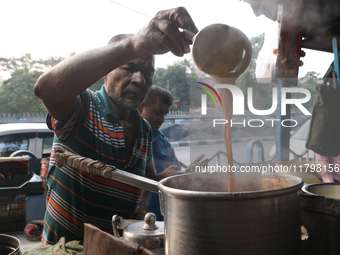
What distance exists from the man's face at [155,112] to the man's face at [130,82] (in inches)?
41.7

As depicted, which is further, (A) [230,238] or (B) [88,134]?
(B) [88,134]

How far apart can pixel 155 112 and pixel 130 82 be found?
1.16 metres

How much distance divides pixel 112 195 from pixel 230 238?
4.21 feet

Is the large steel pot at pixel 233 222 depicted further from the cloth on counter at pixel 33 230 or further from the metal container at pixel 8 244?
the cloth on counter at pixel 33 230

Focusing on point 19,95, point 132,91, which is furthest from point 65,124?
point 19,95

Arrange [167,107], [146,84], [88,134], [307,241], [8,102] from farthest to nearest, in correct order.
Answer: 1. [8,102]
2. [167,107]
3. [146,84]
4. [88,134]
5. [307,241]

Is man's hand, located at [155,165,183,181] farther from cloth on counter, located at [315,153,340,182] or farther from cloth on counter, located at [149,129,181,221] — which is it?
cloth on counter, located at [315,153,340,182]

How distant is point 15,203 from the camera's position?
3992 millimetres

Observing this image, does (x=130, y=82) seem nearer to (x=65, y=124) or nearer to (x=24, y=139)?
(x=65, y=124)

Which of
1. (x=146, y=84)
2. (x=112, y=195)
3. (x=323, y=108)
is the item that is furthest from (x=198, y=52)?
(x=323, y=108)

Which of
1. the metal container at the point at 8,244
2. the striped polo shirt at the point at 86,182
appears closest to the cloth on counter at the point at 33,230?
the striped polo shirt at the point at 86,182

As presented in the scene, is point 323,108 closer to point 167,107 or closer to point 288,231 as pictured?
point 167,107

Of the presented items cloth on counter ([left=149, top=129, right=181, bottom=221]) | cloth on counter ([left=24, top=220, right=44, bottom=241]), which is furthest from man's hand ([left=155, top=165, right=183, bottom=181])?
cloth on counter ([left=24, top=220, right=44, bottom=241])

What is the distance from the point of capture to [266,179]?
1.12 m
